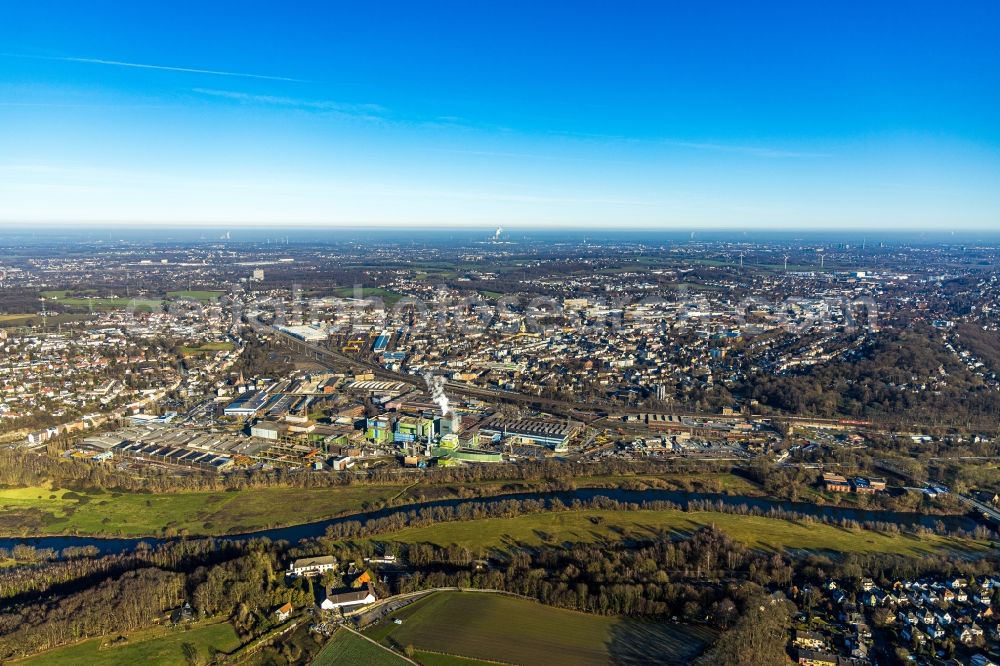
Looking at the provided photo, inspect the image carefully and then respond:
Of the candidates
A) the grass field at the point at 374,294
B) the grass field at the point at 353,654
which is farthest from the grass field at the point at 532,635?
the grass field at the point at 374,294

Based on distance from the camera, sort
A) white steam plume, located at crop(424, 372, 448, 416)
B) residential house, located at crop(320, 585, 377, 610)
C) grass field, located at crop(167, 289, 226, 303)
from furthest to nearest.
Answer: grass field, located at crop(167, 289, 226, 303) → white steam plume, located at crop(424, 372, 448, 416) → residential house, located at crop(320, 585, 377, 610)

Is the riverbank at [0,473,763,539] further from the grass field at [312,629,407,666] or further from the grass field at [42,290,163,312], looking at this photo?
the grass field at [42,290,163,312]

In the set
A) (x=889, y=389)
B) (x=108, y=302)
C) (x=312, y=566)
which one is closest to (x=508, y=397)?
(x=312, y=566)

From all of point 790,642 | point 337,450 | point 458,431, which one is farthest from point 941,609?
point 337,450

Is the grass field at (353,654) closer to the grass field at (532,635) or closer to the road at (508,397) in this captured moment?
the grass field at (532,635)

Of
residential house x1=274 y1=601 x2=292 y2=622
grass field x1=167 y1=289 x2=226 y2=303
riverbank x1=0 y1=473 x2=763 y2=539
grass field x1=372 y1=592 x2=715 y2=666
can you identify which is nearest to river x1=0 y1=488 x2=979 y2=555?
riverbank x1=0 y1=473 x2=763 y2=539

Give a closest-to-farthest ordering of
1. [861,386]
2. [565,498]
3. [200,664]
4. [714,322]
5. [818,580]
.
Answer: [200,664] < [818,580] < [565,498] < [861,386] < [714,322]

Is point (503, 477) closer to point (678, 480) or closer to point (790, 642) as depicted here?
point (678, 480)
